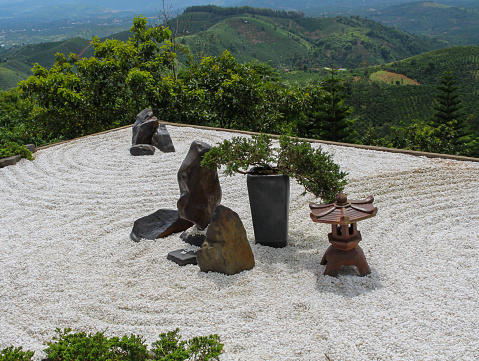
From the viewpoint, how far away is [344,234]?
111 inches

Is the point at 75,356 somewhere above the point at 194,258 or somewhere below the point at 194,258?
above

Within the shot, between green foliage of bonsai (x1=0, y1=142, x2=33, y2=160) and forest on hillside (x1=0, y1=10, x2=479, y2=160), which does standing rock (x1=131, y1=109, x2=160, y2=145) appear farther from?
forest on hillside (x1=0, y1=10, x2=479, y2=160)

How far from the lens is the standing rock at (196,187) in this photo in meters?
3.38

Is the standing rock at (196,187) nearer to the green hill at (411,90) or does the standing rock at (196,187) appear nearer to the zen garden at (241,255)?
the zen garden at (241,255)

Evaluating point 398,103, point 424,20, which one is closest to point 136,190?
point 398,103

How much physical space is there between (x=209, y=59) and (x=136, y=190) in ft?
15.6

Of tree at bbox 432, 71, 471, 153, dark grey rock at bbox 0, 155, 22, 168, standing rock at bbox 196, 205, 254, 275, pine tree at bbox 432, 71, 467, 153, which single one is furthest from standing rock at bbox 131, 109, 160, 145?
pine tree at bbox 432, 71, 467, 153

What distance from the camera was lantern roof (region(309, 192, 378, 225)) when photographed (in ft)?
9.06

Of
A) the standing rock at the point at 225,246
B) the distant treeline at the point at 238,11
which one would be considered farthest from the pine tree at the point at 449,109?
the distant treeline at the point at 238,11

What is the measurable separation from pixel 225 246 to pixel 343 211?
812mm

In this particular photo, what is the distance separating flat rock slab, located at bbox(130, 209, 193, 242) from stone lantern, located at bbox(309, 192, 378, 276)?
4.22 ft

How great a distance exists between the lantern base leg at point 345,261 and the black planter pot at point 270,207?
21.4 inches

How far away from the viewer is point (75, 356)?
195cm

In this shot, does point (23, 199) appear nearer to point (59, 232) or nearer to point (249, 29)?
point (59, 232)
